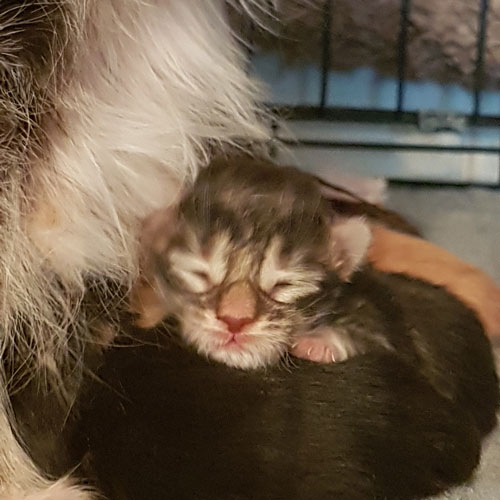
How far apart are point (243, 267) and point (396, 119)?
28.9 inches

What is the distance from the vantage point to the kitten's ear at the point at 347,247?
78cm

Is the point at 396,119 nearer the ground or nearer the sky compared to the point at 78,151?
nearer the ground

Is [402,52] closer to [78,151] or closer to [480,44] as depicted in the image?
[480,44]

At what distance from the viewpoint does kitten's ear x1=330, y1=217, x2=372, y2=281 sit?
0.78m

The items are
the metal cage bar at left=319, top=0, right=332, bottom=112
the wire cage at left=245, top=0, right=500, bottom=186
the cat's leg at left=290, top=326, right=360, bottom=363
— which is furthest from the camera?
the wire cage at left=245, top=0, right=500, bottom=186

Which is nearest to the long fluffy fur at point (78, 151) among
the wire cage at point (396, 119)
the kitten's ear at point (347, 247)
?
the kitten's ear at point (347, 247)

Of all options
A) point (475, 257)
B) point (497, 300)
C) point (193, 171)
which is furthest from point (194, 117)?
point (475, 257)

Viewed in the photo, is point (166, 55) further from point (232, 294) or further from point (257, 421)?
point (257, 421)

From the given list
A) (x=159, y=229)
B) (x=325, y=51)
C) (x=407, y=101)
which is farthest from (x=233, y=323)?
(x=407, y=101)

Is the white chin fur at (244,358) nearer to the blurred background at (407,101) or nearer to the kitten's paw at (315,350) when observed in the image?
the kitten's paw at (315,350)

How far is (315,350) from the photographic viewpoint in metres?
0.74

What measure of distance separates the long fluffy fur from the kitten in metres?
0.03

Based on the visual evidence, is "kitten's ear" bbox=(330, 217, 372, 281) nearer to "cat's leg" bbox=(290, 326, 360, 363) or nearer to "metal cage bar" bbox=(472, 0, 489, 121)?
"cat's leg" bbox=(290, 326, 360, 363)

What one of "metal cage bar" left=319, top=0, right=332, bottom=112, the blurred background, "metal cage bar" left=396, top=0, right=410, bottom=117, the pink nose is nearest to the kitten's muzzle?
the pink nose
